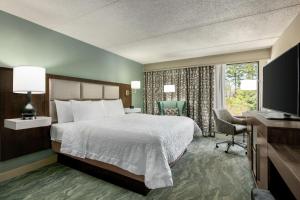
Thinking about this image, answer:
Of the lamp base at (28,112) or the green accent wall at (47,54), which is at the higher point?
the green accent wall at (47,54)

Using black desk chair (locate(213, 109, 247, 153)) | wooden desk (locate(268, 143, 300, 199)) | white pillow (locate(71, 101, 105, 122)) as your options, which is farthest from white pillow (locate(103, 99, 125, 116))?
wooden desk (locate(268, 143, 300, 199))

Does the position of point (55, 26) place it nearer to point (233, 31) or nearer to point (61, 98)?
point (61, 98)

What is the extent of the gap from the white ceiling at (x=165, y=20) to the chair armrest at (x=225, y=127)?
5.96 ft

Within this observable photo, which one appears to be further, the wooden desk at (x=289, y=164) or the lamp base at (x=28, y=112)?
the lamp base at (x=28, y=112)

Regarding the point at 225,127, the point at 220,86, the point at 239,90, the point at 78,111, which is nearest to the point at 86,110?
the point at 78,111

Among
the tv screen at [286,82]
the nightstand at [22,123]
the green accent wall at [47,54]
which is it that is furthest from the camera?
the green accent wall at [47,54]

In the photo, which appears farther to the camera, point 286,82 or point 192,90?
point 192,90

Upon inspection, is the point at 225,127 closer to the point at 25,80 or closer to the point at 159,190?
the point at 159,190

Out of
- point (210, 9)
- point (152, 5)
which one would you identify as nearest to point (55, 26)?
point (152, 5)

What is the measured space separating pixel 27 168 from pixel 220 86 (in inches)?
193

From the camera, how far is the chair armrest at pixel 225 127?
11.3ft

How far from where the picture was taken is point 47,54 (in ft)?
9.69

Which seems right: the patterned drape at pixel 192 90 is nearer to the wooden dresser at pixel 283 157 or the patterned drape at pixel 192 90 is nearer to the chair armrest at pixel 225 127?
the chair armrest at pixel 225 127

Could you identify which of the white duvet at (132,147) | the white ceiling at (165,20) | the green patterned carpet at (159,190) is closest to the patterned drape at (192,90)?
the white ceiling at (165,20)
